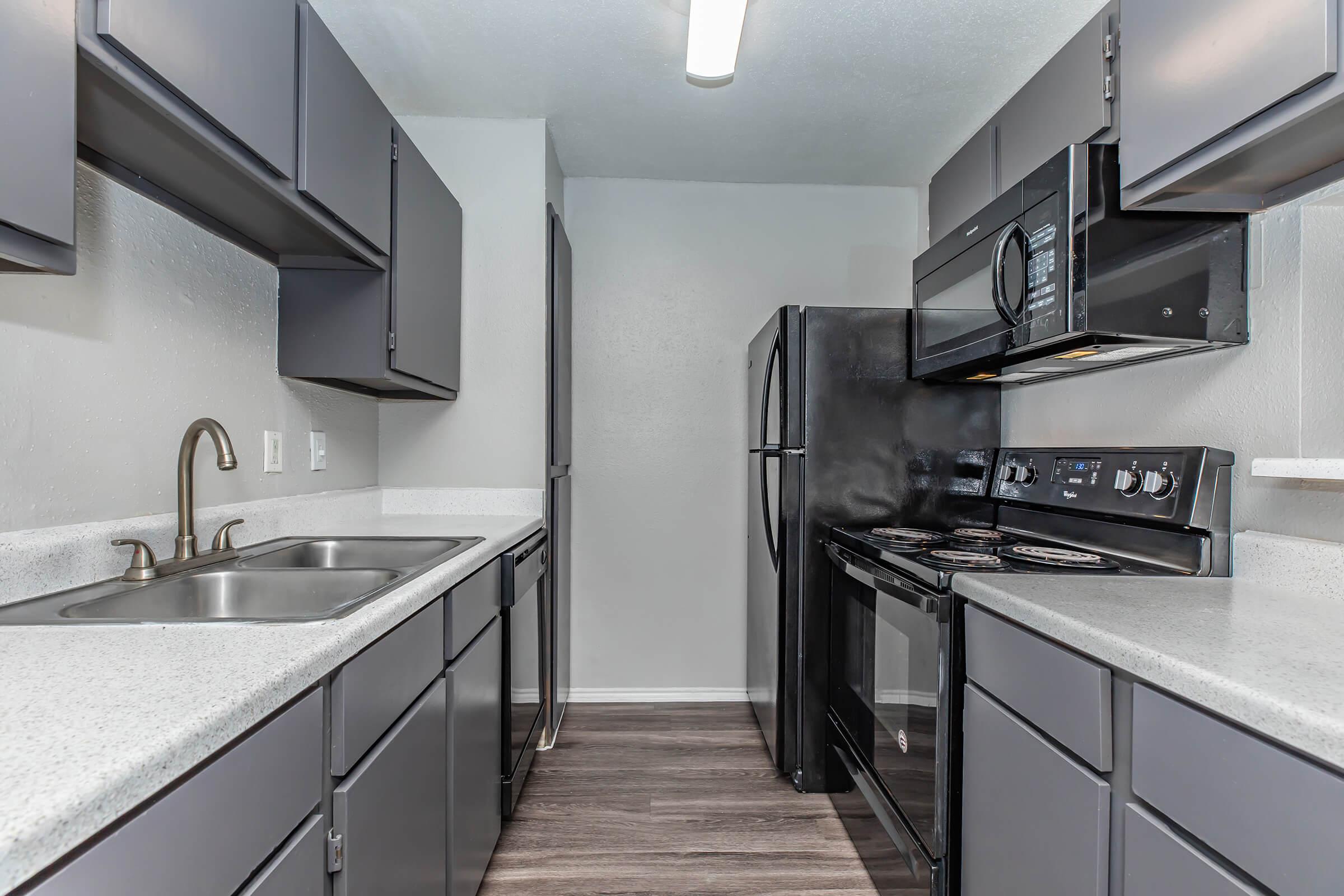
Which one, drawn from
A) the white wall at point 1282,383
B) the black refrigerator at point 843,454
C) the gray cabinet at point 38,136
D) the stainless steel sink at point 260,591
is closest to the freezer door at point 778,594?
the black refrigerator at point 843,454

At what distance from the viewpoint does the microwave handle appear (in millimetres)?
1548

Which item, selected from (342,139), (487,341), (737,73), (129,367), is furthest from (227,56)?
(737,73)

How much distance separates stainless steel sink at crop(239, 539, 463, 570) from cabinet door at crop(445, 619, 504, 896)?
0.26 m

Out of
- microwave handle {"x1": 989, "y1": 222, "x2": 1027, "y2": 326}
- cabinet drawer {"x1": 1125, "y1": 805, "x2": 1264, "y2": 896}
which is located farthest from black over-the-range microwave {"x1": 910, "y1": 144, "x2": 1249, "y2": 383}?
cabinet drawer {"x1": 1125, "y1": 805, "x2": 1264, "y2": 896}

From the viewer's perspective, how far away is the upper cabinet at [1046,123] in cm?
139

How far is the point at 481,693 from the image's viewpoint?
64.0 inches

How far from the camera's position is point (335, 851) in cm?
91

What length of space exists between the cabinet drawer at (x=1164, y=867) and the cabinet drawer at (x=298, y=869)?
3.51ft

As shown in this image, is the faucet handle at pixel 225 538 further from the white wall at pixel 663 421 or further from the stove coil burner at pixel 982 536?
the stove coil burner at pixel 982 536

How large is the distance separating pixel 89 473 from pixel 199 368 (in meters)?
0.38

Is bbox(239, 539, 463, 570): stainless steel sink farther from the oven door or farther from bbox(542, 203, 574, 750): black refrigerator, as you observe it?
the oven door

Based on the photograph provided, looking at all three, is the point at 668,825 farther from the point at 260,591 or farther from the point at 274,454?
the point at 274,454

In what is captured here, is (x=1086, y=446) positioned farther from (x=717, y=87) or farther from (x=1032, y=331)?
(x=717, y=87)

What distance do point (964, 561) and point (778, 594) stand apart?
35.5 inches
